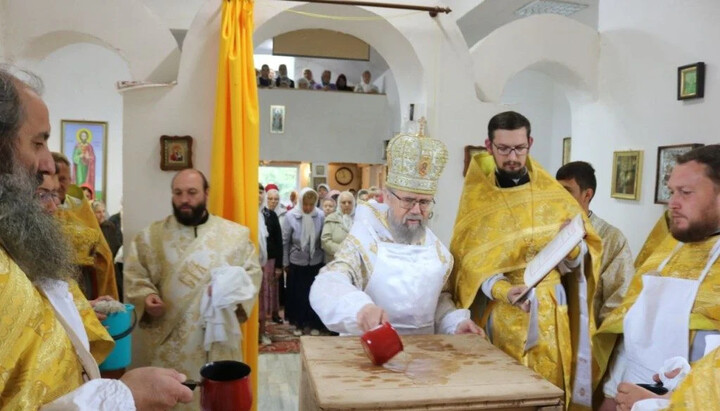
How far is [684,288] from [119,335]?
2.36 m

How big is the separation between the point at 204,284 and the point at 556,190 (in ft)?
6.19

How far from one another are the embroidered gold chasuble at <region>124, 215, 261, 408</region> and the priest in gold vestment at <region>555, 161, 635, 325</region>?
194 centimetres

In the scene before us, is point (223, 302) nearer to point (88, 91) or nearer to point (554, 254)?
point (554, 254)

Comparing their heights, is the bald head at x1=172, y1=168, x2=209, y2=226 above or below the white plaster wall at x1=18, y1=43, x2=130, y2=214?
below

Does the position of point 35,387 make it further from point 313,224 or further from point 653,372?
point 313,224

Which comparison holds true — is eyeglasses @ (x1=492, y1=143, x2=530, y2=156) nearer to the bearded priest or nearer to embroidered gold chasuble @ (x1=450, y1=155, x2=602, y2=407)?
embroidered gold chasuble @ (x1=450, y1=155, x2=602, y2=407)

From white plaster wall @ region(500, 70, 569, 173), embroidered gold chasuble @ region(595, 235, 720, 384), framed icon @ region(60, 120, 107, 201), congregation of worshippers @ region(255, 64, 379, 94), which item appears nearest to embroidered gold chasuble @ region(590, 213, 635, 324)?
embroidered gold chasuble @ region(595, 235, 720, 384)

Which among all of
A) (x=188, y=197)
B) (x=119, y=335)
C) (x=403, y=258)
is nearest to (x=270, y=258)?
(x=188, y=197)

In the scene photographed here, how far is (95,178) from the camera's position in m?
8.04

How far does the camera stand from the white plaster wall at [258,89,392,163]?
38.2 feet

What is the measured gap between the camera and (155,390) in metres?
1.24

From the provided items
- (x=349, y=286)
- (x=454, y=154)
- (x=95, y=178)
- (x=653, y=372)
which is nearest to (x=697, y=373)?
(x=653, y=372)

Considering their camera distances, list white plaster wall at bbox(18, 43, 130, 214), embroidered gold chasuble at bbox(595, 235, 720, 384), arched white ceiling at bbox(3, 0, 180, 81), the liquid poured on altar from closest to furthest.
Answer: the liquid poured on altar, embroidered gold chasuble at bbox(595, 235, 720, 384), arched white ceiling at bbox(3, 0, 180, 81), white plaster wall at bbox(18, 43, 130, 214)

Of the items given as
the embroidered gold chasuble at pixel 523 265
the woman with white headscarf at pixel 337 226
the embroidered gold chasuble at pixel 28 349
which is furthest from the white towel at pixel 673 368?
the woman with white headscarf at pixel 337 226
